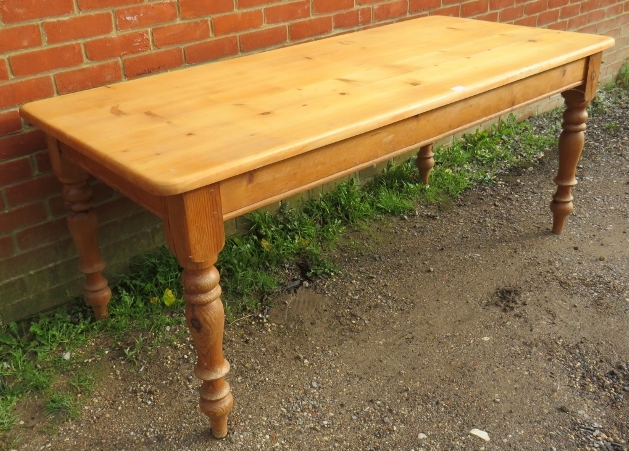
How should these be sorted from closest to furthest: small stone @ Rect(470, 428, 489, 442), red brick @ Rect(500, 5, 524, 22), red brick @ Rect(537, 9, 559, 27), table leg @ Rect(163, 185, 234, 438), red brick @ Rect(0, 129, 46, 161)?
table leg @ Rect(163, 185, 234, 438)
small stone @ Rect(470, 428, 489, 442)
red brick @ Rect(0, 129, 46, 161)
red brick @ Rect(500, 5, 524, 22)
red brick @ Rect(537, 9, 559, 27)

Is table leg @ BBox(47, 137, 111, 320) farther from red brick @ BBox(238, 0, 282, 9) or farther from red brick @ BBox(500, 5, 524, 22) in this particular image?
red brick @ BBox(500, 5, 524, 22)

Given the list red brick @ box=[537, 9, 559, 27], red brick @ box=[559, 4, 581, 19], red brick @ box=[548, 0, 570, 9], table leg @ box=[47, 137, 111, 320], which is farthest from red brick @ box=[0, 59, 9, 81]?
red brick @ box=[559, 4, 581, 19]

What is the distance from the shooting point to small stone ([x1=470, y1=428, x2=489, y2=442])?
7.03 feet

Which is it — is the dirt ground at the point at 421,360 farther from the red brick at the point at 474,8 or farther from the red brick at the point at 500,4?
the red brick at the point at 500,4

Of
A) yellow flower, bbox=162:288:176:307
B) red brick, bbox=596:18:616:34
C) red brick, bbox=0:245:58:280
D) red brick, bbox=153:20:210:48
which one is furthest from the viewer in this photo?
red brick, bbox=596:18:616:34

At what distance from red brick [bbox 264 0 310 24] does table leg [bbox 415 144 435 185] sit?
967 millimetres

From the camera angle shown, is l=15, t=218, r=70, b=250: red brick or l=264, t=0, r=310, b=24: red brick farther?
l=264, t=0, r=310, b=24: red brick

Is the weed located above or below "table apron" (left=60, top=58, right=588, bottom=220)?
below

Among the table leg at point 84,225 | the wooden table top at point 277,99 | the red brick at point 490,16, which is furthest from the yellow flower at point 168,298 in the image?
the red brick at point 490,16

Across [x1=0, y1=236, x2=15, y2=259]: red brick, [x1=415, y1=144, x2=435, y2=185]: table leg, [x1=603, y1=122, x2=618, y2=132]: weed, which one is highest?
[x1=0, y1=236, x2=15, y2=259]: red brick

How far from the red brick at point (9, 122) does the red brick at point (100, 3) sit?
1.40 feet

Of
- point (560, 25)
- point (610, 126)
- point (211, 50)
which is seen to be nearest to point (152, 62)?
point (211, 50)

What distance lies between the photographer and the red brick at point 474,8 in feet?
12.6

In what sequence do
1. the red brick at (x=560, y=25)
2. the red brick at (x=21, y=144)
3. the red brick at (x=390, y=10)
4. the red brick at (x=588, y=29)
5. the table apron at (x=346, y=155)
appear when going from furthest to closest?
1. the red brick at (x=588, y=29)
2. the red brick at (x=560, y=25)
3. the red brick at (x=390, y=10)
4. the red brick at (x=21, y=144)
5. the table apron at (x=346, y=155)
